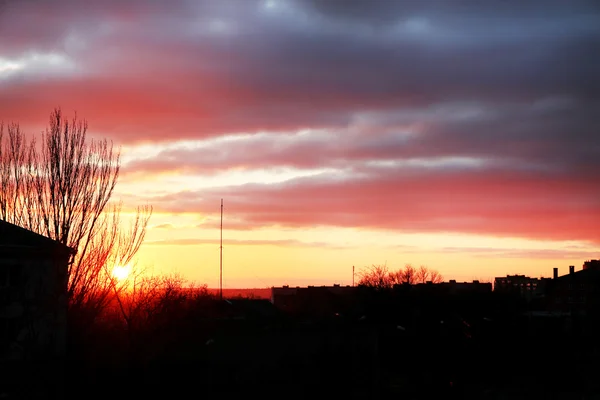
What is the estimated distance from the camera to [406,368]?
48562 millimetres

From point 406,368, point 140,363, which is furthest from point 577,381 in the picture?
point 140,363

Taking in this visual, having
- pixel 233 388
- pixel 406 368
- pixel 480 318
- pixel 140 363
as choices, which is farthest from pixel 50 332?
pixel 480 318

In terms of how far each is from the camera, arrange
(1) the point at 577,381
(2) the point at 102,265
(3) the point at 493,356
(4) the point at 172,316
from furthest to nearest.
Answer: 1. (3) the point at 493,356
2. (1) the point at 577,381
3. (4) the point at 172,316
4. (2) the point at 102,265

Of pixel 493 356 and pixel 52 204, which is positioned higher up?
pixel 52 204

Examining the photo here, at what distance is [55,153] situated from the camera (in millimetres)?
37875

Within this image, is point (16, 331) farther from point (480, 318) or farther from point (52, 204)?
point (480, 318)

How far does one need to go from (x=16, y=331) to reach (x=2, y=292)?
6.03ft

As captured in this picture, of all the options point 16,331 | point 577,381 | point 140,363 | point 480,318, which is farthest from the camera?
point 480,318

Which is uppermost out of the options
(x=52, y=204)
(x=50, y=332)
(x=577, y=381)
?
(x=52, y=204)

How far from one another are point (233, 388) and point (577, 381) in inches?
969

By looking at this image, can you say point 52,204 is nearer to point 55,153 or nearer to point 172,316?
point 55,153

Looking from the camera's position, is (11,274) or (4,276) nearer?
(4,276)

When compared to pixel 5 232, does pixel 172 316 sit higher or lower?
lower

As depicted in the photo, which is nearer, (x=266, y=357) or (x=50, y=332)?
(x=50, y=332)
